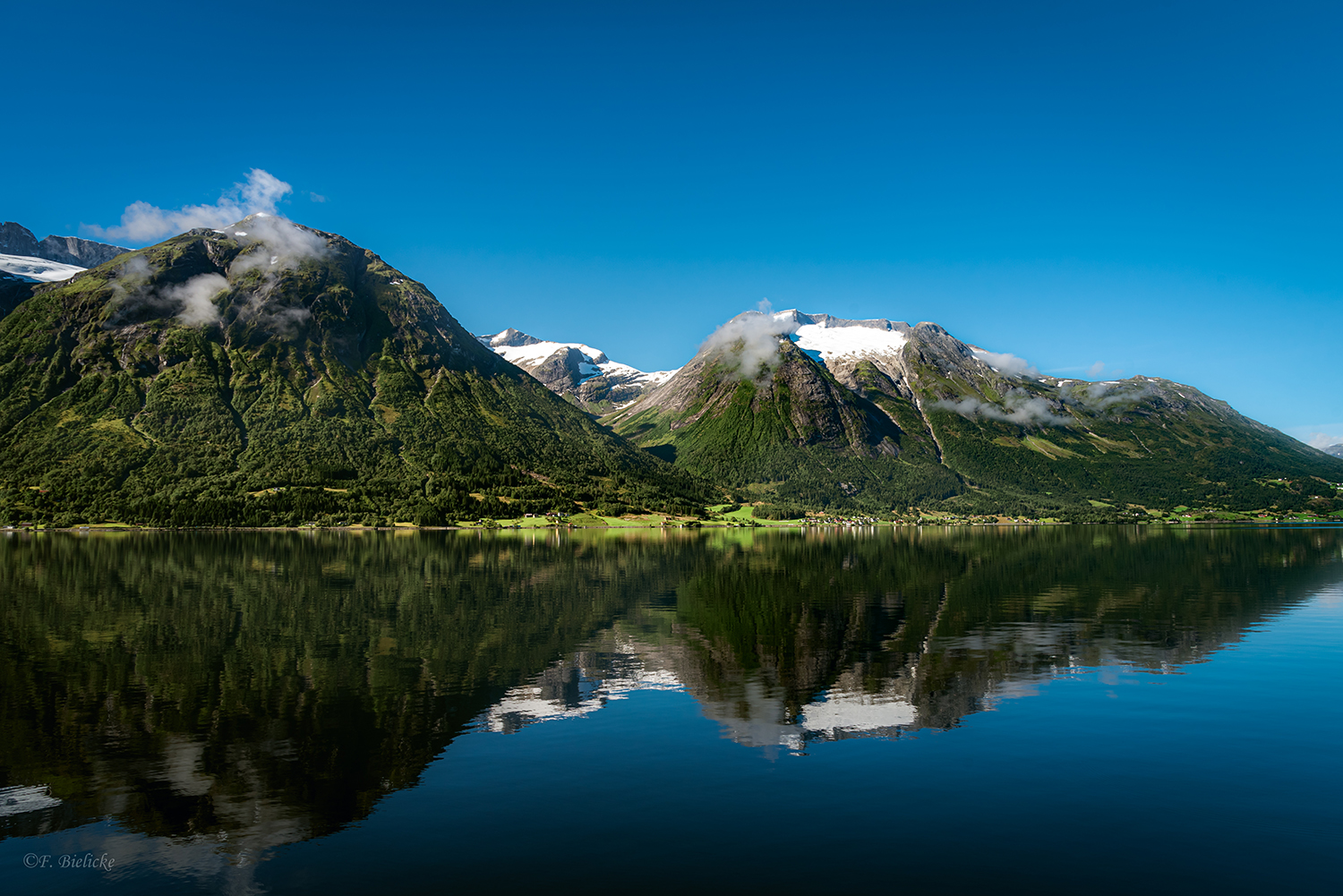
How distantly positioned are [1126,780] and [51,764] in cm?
3820

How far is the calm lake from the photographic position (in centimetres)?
1991

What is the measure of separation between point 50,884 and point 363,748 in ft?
35.6

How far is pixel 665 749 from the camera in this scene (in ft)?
97.5

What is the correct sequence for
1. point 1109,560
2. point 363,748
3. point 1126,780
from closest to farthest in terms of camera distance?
point 1126,780
point 363,748
point 1109,560

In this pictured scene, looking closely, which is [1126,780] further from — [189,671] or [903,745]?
[189,671]

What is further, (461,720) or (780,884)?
(461,720)

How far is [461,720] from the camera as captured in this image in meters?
33.0

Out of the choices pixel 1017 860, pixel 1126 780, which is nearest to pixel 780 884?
pixel 1017 860

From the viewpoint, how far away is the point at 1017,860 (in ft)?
66.2

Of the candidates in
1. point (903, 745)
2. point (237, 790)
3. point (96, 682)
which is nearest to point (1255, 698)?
point (903, 745)

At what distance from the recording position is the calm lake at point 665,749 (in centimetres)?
1991

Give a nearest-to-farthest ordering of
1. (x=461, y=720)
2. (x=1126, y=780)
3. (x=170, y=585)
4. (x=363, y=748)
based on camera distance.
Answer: (x=1126, y=780), (x=363, y=748), (x=461, y=720), (x=170, y=585)

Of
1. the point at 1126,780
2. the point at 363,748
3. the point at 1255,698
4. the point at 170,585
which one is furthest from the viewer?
the point at 170,585

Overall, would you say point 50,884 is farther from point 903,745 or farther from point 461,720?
point 903,745
